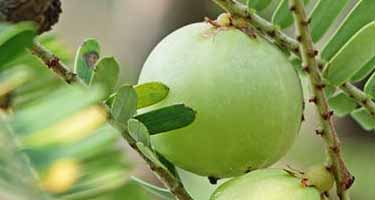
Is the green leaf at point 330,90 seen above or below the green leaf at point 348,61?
below

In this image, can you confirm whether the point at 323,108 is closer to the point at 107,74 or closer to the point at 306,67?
the point at 306,67

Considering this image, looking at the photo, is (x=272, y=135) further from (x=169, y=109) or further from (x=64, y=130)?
(x=64, y=130)

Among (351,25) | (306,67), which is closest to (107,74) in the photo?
(306,67)

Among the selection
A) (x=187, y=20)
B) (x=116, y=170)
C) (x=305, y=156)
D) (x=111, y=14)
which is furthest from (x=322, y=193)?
(x=111, y=14)

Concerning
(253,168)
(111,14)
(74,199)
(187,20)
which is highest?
(74,199)

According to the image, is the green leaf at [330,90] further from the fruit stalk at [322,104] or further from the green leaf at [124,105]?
the green leaf at [124,105]

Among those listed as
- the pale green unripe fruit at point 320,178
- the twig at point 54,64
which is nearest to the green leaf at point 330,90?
the pale green unripe fruit at point 320,178

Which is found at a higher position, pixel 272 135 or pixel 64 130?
pixel 64 130
